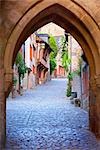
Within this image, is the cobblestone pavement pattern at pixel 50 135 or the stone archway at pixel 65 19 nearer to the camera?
the stone archway at pixel 65 19

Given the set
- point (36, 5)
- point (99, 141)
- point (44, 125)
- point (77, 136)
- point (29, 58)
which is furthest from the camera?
point (29, 58)

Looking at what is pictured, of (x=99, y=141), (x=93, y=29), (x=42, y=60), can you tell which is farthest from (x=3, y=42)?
(x=42, y=60)

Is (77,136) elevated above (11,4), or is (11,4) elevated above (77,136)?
(11,4)

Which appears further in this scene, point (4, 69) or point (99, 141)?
point (99, 141)

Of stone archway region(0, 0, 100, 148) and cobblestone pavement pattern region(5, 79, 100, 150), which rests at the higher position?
stone archway region(0, 0, 100, 148)

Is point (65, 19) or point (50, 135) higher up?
point (65, 19)

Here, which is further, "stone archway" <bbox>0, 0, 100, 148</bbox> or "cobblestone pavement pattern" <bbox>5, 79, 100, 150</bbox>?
"cobblestone pavement pattern" <bbox>5, 79, 100, 150</bbox>

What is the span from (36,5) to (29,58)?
27.7 metres

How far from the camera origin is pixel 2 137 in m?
8.88

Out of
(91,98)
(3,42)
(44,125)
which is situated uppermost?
(3,42)

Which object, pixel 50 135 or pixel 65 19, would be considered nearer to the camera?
pixel 65 19

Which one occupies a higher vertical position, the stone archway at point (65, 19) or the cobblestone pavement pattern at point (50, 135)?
the stone archway at point (65, 19)

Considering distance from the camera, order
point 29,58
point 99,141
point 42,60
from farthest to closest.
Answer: point 42,60, point 29,58, point 99,141

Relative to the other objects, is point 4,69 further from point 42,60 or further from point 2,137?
point 42,60
